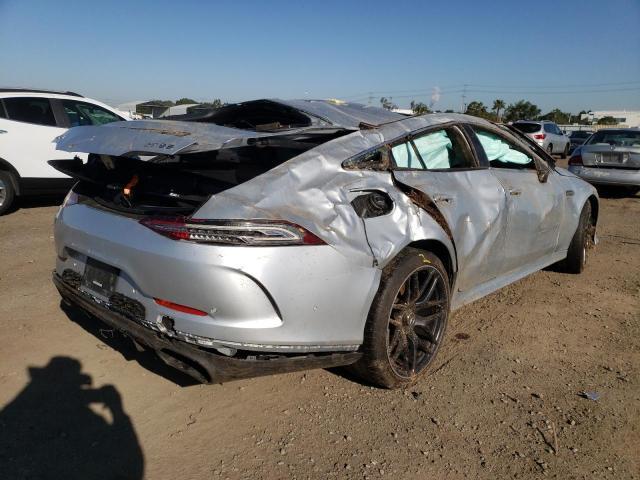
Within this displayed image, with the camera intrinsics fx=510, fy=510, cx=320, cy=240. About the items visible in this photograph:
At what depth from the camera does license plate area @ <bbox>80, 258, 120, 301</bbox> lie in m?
2.61

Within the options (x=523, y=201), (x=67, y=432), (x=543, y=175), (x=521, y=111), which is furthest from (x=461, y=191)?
(x=521, y=111)

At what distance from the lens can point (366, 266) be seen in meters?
2.58

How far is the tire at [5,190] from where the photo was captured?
7098mm

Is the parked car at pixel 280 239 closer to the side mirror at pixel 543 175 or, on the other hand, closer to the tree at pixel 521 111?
the side mirror at pixel 543 175

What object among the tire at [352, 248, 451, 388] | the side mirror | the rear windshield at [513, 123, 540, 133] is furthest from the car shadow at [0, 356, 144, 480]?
the rear windshield at [513, 123, 540, 133]

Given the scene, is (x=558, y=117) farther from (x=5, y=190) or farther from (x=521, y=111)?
Result: (x=5, y=190)

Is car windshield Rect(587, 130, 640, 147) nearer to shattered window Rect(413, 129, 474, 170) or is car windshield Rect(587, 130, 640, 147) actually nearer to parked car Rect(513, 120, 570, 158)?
parked car Rect(513, 120, 570, 158)

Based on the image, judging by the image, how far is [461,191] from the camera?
3301mm

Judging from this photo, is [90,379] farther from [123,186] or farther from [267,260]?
[267,260]

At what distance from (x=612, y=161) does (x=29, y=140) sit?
10.7 m

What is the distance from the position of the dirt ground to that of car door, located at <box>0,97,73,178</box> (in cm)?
386

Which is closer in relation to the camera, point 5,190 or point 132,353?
point 132,353

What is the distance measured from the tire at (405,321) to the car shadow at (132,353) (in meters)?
1.07

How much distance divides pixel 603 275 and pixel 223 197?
15.0ft
